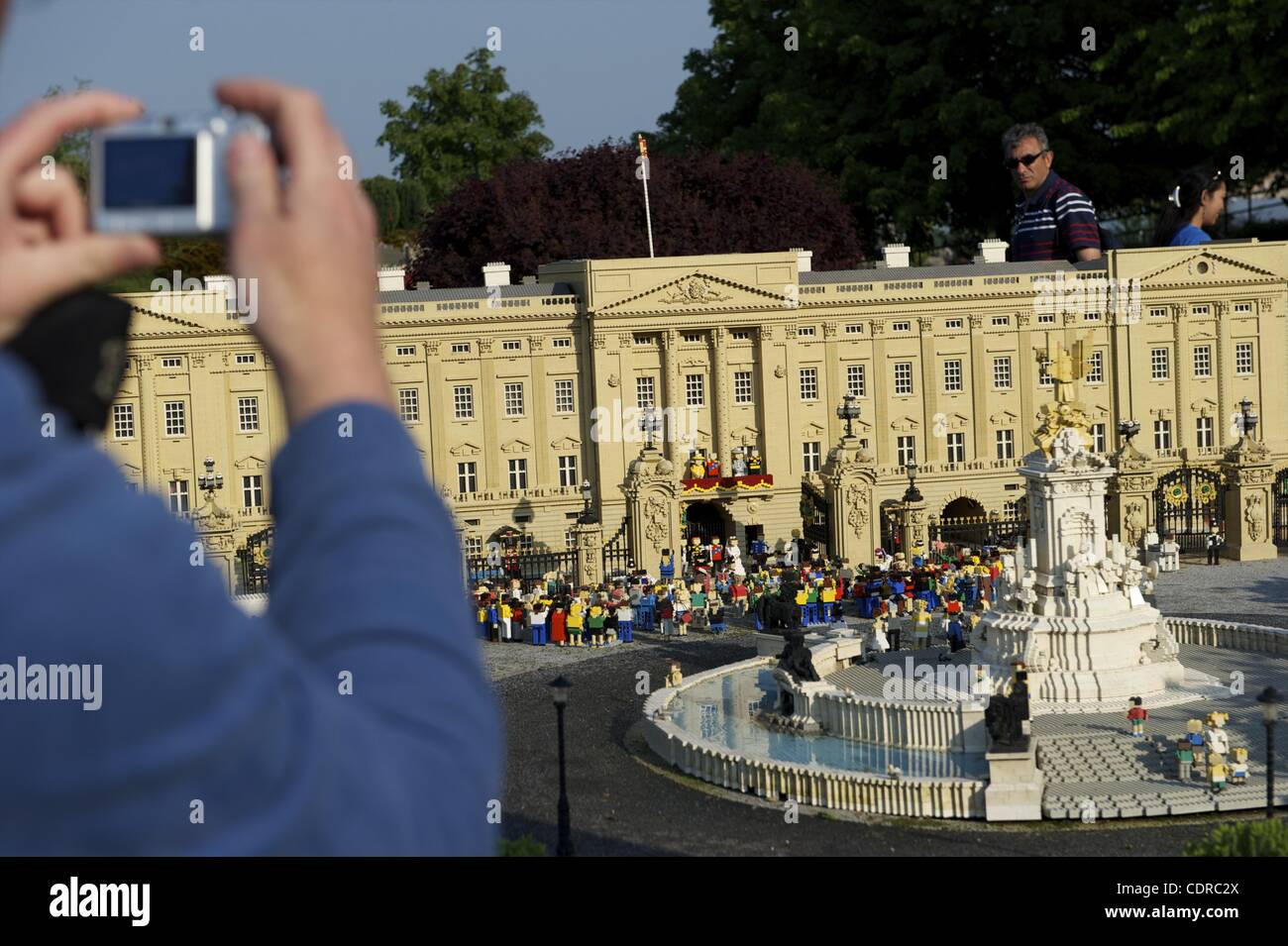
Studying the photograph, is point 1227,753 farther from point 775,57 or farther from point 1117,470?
point 775,57

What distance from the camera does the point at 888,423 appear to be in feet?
239

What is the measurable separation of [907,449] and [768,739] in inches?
1406

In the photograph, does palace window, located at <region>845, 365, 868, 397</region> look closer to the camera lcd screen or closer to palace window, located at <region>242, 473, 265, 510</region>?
palace window, located at <region>242, 473, 265, 510</region>

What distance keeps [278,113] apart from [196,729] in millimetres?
860

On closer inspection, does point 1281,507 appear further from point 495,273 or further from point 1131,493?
point 495,273

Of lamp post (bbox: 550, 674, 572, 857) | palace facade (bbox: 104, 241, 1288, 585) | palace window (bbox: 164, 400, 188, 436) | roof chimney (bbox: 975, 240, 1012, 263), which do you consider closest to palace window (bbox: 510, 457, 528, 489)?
palace facade (bbox: 104, 241, 1288, 585)

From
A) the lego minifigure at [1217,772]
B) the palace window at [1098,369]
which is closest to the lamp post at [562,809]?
the lego minifigure at [1217,772]

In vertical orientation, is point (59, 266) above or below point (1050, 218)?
A: below

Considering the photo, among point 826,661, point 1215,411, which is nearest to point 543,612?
point 826,661

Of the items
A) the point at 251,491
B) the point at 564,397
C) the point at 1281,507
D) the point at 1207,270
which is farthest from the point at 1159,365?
the point at 251,491

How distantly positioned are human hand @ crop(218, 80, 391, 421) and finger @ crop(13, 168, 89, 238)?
183 millimetres

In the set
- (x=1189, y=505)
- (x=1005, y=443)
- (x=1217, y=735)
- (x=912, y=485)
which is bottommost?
(x=1217, y=735)

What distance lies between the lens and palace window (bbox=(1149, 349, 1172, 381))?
74.2 meters

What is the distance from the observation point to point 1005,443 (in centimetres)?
7381
